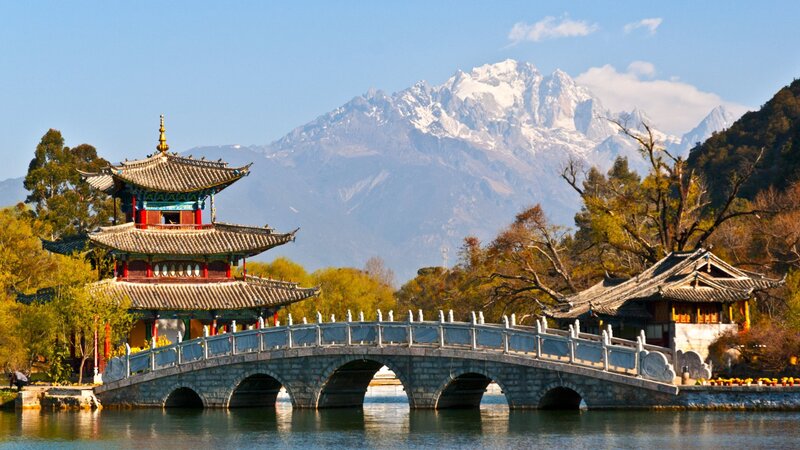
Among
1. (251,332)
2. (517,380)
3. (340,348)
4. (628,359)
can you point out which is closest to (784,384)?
(628,359)

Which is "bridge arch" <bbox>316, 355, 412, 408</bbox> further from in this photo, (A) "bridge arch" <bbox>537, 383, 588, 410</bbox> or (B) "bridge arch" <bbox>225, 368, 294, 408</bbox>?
(A) "bridge arch" <bbox>537, 383, 588, 410</bbox>

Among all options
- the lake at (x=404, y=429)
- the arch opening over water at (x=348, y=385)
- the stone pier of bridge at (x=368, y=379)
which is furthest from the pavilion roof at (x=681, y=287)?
the arch opening over water at (x=348, y=385)

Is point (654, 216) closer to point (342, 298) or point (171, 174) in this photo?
point (171, 174)

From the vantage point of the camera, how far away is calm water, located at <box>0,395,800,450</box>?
35031mm

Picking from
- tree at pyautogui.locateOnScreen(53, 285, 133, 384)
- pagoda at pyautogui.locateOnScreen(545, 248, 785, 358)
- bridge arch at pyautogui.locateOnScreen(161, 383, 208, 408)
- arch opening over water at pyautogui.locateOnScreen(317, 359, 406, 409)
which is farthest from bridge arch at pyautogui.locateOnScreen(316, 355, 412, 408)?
tree at pyautogui.locateOnScreen(53, 285, 133, 384)

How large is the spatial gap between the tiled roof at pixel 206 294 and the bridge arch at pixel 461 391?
14053 millimetres

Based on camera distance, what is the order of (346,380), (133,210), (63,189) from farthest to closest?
(63,189), (133,210), (346,380)

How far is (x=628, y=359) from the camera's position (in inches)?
1606

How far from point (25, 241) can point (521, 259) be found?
27.4 meters

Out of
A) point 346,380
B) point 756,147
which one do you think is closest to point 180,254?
point 346,380

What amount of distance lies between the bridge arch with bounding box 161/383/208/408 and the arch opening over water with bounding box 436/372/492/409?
8732mm

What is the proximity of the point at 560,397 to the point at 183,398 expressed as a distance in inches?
588

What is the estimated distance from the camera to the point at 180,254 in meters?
59.4

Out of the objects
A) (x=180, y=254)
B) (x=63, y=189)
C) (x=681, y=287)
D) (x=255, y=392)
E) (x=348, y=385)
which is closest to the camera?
(x=681, y=287)
